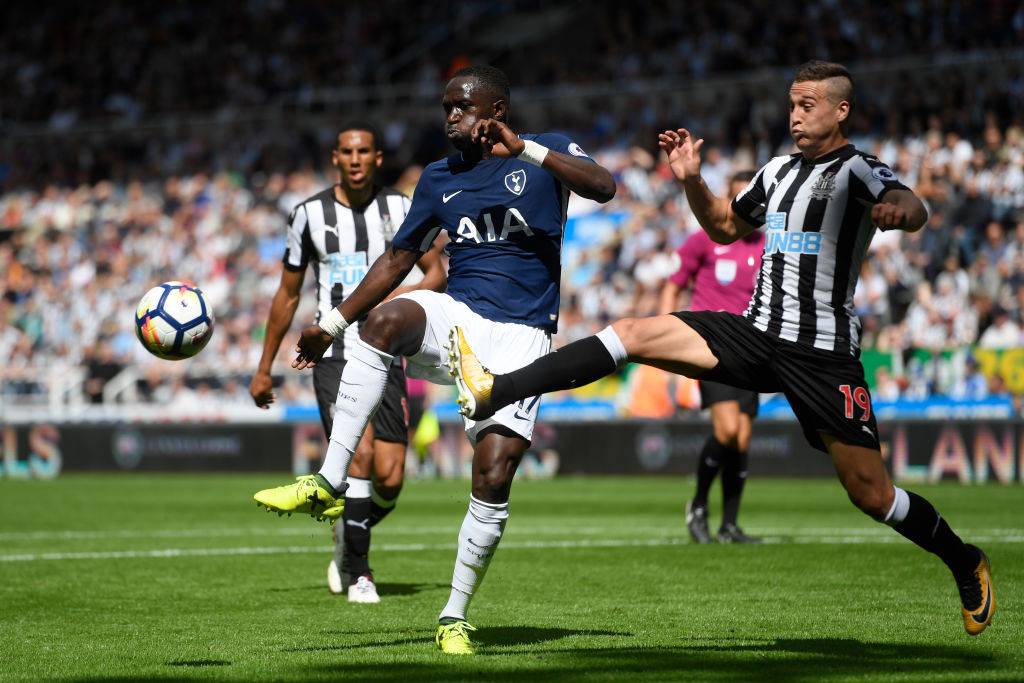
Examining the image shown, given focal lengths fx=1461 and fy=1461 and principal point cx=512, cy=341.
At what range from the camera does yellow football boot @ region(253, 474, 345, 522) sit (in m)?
6.03

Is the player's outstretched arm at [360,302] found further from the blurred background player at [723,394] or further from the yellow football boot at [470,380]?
the blurred background player at [723,394]

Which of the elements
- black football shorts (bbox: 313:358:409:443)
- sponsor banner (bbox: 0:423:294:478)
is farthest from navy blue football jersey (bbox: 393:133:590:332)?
sponsor banner (bbox: 0:423:294:478)

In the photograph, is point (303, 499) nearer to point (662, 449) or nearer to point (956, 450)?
point (956, 450)

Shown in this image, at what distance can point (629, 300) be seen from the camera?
78.9ft

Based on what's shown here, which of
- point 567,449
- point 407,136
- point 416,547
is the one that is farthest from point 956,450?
point 407,136

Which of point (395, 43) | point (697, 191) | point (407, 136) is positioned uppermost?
point (395, 43)

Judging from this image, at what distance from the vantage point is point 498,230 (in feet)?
22.0

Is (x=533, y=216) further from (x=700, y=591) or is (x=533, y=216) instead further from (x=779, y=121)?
(x=779, y=121)

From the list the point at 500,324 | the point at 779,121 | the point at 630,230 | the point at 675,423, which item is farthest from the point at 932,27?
the point at 500,324

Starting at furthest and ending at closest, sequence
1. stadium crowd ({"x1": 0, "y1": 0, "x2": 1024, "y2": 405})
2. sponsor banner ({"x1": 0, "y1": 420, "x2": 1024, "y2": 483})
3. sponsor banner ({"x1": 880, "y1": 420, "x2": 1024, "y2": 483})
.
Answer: stadium crowd ({"x1": 0, "y1": 0, "x2": 1024, "y2": 405})
sponsor banner ({"x1": 0, "y1": 420, "x2": 1024, "y2": 483})
sponsor banner ({"x1": 880, "y1": 420, "x2": 1024, "y2": 483})

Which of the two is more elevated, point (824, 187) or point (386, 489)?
point (824, 187)

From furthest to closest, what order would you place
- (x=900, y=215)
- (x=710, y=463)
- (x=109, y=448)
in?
(x=109, y=448), (x=710, y=463), (x=900, y=215)

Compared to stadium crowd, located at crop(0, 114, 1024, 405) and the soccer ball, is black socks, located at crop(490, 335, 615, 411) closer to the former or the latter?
the soccer ball

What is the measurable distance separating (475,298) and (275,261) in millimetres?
23596
